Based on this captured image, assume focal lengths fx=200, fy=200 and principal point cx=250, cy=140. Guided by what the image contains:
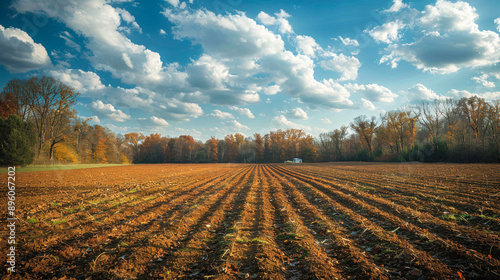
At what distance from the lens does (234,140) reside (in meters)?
96.7

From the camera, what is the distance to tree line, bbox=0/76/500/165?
33625mm

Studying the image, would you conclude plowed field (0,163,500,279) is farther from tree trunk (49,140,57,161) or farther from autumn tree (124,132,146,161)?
autumn tree (124,132,146,161)

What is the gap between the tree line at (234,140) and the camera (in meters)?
33.6

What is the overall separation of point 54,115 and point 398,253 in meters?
53.2

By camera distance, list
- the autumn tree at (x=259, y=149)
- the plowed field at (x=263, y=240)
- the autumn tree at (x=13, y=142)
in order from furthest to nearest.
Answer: the autumn tree at (x=259, y=149) → the autumn tree at (x=13, y=142) → the plowed field at (x=263, y=240)

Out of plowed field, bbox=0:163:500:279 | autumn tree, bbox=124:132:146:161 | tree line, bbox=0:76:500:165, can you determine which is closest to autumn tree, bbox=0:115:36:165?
tree line, bbox=0:76:500:165

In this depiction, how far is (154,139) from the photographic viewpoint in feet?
323

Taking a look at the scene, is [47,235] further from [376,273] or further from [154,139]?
[154,139]

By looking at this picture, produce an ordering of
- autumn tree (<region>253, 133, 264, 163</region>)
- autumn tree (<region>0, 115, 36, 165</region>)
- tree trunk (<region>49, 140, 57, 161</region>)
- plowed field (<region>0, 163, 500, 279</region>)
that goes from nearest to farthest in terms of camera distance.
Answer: plowed field (<region>0, 163, 500, 279</region>) → autumn tree (<region>0, 115, 36, 165</region>) → tree trunk (<region>49, 140, 57, 161</region>) → autumn tree (<region>253, 133, 264, 163</region>)

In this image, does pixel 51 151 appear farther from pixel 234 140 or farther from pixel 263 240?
pixel 234 140

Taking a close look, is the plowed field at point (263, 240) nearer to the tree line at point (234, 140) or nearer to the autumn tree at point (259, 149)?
the tree line at point (234, 140)

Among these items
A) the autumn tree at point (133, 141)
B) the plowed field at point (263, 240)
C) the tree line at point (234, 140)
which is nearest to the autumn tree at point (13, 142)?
the tree line at point (234, 140)

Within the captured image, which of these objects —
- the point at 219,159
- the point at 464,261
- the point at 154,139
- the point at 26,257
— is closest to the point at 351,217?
the point at 464,261

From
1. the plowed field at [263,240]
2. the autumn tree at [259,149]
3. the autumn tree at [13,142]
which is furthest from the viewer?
the autumn tree at [259,149]
